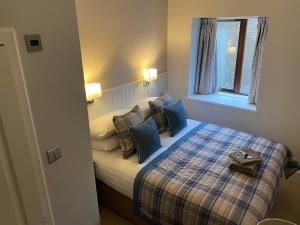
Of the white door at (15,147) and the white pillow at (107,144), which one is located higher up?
the white door at (15,147)

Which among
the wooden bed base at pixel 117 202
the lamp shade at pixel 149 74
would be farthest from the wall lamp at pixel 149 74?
the wooden bed base at pixel 117 202

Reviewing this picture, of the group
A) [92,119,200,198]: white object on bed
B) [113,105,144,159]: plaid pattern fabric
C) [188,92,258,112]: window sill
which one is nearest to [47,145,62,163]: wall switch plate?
[92,119,200,198]: white object on bed

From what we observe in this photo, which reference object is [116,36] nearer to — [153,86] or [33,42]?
[153,86]

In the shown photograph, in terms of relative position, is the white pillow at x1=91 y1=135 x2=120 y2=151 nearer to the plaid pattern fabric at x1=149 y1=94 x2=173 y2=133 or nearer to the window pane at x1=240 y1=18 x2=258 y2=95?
the plaid pattern fabric at x1=149 y1=94 x2=173 y2=133

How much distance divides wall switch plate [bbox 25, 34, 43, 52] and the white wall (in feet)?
0.07

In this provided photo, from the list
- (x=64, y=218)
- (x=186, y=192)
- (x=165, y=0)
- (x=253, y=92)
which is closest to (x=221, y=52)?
(x=253, y=92)

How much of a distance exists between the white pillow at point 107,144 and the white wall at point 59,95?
0.70 metres

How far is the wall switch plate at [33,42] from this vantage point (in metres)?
1.20

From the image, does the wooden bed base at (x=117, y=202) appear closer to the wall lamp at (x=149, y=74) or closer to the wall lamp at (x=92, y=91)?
the wall lamp at (x=92, y=91)

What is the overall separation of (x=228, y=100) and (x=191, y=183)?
2086 millimetres

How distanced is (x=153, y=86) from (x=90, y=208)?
7.60ft

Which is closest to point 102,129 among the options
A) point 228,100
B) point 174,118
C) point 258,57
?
point 174,118

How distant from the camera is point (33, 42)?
123 cm

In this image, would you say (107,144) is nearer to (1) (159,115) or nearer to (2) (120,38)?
(1) (159,115)
